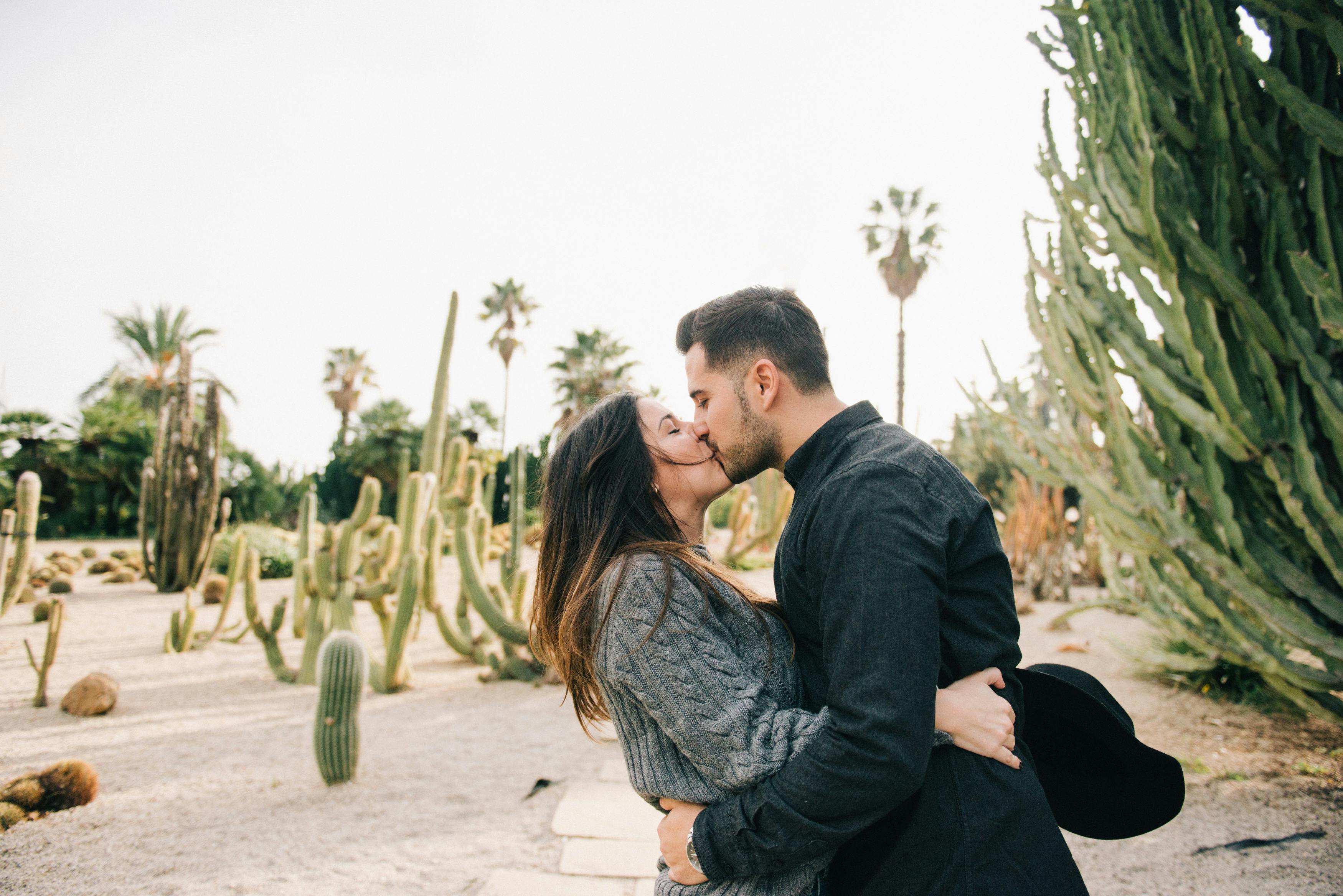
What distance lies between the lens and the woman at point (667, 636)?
1.44 m

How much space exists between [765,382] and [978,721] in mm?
850

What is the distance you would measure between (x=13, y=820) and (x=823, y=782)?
16.3 ft

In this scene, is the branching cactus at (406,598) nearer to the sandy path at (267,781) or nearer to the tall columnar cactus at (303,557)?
the sandy path at (267,781)

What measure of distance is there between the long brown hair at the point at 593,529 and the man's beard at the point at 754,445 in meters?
0.24

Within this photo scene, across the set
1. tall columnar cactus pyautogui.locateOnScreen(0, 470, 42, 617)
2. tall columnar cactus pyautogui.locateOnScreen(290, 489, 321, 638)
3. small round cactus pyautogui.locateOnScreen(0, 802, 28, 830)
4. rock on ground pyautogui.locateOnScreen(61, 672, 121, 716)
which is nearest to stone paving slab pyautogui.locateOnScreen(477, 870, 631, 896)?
small round cactus pyautogui.locateOnScreen(0, 802, 28, 830)

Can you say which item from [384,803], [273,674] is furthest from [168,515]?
[384,803]

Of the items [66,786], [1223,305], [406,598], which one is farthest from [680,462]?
[406,598]

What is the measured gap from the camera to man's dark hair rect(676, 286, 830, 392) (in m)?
1.78

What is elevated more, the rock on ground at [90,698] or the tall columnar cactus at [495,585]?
the tall columnar cactus at [495,585]

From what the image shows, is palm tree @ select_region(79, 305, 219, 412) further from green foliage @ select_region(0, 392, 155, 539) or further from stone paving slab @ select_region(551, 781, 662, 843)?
stone paving slab @ select_region(551, 781, 662, 843)

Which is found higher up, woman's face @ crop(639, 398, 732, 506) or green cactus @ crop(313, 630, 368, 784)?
woman's face @ crop(639, 398, 732, 506)

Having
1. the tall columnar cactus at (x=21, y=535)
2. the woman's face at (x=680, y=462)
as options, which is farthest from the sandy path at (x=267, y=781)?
the woman's face at (x=680, y=462)

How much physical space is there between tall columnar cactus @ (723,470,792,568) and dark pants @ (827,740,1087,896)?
31.9 ft

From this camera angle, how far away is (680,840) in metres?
1.53
